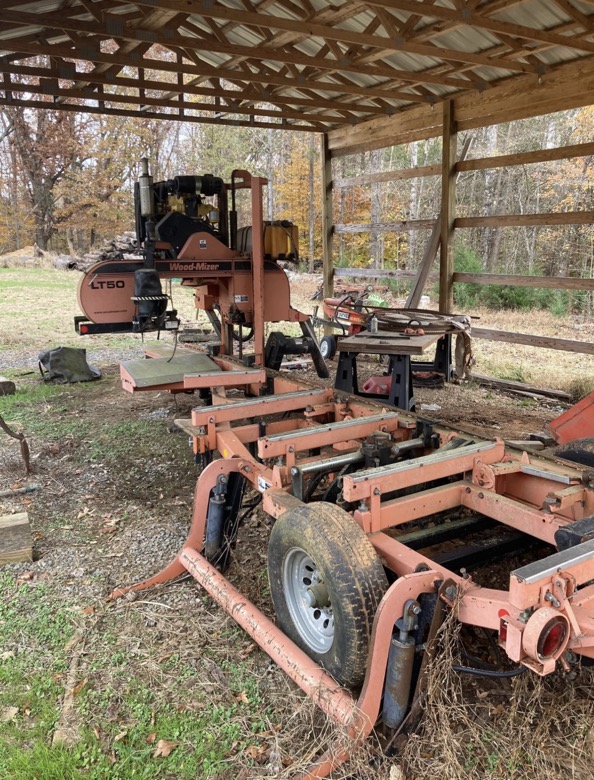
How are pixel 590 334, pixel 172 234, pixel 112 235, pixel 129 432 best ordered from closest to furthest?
1. pixel 172 234
2. pixel 129 432
3. pixel 590 334
4. pixel 112 235

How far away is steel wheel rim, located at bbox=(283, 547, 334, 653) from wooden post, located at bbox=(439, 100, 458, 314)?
21.7ft

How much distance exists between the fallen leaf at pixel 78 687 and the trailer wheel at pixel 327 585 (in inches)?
35.5

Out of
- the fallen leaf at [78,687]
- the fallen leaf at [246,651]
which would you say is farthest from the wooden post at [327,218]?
the fallen leaf at [78,687]

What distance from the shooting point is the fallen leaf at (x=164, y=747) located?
2.40 meters

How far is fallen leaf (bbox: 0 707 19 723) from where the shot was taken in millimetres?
2559

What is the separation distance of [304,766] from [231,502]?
60.9 inches

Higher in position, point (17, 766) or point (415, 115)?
point (415, 115)

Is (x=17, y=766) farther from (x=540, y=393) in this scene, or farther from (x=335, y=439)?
(x=540, y=393)

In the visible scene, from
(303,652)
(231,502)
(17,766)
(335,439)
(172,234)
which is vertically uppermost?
(172,234)

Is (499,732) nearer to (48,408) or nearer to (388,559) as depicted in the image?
(388,559)

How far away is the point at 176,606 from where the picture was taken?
131 inches

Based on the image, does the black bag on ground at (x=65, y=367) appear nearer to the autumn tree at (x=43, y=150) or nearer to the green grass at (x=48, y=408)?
the green grass at (x=48, y=408)

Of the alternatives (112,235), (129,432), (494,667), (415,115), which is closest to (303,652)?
(494,667)

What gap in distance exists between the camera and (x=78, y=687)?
8.99 ft
